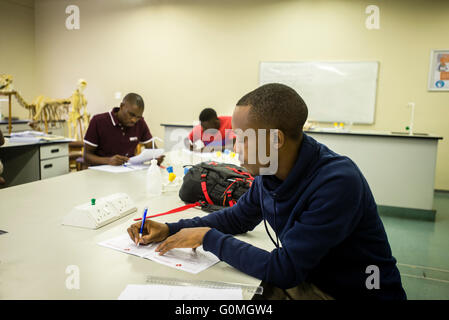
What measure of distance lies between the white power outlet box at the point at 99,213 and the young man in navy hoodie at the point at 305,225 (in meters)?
0.37

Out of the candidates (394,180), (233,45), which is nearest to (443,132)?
(394,180)

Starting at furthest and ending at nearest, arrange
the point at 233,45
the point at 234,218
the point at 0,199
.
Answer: the point at 233,45
the point at 0,199
the point at 234,218

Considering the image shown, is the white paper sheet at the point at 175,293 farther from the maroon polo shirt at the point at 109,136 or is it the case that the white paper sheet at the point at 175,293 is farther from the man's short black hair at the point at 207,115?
the man's short black hair at the point at 207,115

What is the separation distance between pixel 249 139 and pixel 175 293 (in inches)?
17.9

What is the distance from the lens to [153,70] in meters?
6.04

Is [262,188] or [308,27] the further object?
[308,27]

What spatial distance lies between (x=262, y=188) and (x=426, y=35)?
4854mm

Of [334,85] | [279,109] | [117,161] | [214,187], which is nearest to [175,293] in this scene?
[279,109]

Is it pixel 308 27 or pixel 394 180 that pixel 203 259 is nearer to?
pixel 394 180

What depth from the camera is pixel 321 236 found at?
34.0 inches

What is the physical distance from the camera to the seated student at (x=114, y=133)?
2623 mm

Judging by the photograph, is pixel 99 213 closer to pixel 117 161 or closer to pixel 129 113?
pixel 117 161

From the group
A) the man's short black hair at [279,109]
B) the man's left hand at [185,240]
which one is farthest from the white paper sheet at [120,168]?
the man's short black hair at [279,109]

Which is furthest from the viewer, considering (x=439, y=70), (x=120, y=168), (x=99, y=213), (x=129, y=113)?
(x=439, y=70)
